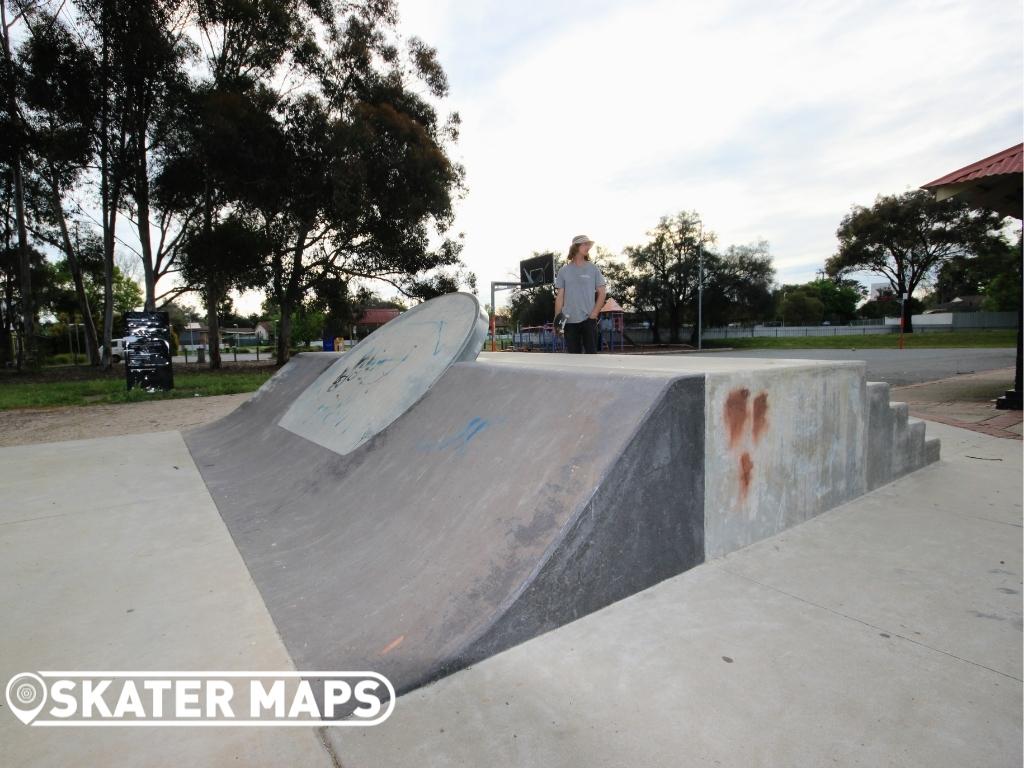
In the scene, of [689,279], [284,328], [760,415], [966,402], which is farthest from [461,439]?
[689,279]

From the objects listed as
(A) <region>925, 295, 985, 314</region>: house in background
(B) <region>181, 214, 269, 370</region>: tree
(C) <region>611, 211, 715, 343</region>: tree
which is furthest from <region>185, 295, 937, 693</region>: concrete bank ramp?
(A) <region>925, 295, 985, 314</region>: house in background

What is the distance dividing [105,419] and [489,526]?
7.52 meters

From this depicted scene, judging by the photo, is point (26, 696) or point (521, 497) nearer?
point (26, 696)

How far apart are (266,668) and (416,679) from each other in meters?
0.49

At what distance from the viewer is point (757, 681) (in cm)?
161

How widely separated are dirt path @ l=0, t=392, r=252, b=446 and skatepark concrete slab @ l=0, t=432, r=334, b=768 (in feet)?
9.70

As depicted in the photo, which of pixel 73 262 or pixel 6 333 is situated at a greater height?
pixel 73 262

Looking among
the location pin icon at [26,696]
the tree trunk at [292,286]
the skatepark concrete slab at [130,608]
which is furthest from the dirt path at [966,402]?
the tree trunk at [292,286]

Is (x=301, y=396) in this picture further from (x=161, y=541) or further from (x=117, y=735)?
(x=117, y=735)

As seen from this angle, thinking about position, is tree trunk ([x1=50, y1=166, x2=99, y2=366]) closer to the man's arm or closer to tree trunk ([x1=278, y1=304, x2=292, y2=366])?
tree trunk ([x1=278, y1=304, x2=292, y2=366])

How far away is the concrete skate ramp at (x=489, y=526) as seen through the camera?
6.04ft

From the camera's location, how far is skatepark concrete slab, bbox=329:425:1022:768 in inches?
53.6

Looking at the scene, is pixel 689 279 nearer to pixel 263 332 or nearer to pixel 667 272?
pixel 667 272

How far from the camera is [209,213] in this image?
16.6m
